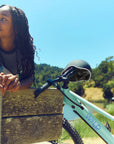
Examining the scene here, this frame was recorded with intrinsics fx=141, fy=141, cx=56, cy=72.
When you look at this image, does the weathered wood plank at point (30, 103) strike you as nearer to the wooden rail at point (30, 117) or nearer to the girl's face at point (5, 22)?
the wooden rail at point (30, 117)

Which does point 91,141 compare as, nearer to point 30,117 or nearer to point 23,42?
point 30,117

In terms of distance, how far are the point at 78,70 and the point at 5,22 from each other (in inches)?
30.4

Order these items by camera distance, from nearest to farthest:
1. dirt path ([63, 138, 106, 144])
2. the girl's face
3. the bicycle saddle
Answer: the girl's face
the bicycle saddle
dirt path ([63, 138, 106, 144])

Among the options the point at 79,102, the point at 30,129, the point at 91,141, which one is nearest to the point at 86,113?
the point at 79,102

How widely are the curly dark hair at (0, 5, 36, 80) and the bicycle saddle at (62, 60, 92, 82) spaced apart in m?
0.34

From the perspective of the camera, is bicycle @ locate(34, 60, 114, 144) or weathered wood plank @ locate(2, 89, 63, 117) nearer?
weathered wood plank @ locate(2, 89, 63, 117)

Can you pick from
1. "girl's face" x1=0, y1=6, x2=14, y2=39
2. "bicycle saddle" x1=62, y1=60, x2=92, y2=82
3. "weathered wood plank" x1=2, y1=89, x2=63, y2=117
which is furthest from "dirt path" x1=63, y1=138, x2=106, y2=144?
"girl's face" x1=0, y1=6, x2=14, y2=39

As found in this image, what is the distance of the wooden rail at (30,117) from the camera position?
3.18 feet

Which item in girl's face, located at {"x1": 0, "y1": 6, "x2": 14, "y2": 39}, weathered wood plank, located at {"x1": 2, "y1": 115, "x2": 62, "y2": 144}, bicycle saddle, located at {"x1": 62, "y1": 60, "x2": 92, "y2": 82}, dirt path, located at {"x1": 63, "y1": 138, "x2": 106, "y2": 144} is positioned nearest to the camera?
weathered wood plank, located at {"x1": 2, "y1": 115, "x2": 62, "y2": 144}

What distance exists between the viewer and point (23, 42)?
1276mm

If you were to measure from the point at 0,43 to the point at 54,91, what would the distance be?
64 centimetres

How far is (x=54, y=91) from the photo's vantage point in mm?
1147

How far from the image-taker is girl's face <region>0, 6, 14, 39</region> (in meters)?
1.18

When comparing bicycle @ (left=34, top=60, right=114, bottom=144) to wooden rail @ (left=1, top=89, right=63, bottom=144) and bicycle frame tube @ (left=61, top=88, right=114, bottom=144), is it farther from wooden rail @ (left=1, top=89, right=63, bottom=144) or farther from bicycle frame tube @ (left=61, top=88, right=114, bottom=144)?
wooden rail @ (left=1, top=89, right=63, bottom=144)
